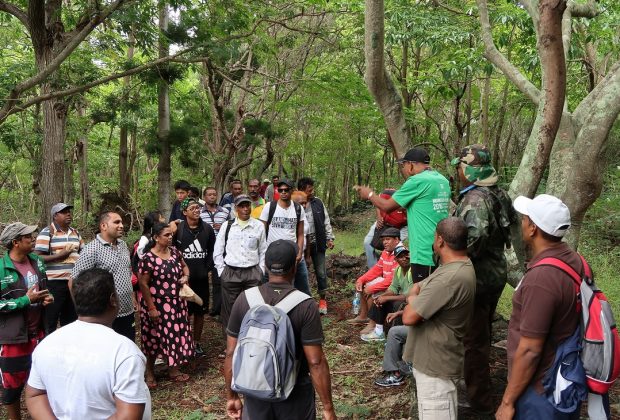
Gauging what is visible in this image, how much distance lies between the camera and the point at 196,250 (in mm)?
6344

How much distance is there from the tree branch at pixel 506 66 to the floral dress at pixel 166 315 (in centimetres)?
399

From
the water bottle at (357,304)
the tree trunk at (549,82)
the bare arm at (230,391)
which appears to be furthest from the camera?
the water bottle at (357,304)

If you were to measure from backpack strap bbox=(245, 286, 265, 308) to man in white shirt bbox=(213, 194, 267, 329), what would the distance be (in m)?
2.85

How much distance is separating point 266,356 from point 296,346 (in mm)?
243

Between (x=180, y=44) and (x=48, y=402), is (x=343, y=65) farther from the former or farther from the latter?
(x=48, y=402)

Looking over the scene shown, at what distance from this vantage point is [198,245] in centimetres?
637

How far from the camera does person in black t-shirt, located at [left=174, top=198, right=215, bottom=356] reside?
6309mm

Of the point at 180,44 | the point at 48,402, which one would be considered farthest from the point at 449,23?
the point at 48,402

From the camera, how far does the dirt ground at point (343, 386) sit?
4.52m

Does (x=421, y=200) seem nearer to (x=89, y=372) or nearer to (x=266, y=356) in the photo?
(x=266, y=356)

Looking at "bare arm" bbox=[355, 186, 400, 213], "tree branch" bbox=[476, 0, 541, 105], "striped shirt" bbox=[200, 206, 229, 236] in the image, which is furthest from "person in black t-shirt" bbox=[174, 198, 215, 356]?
"tree branch" bbox=[476, 0, 541, 105]

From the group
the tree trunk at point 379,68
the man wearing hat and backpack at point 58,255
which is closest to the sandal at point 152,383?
the man wearing hat and backpack at point 58,255

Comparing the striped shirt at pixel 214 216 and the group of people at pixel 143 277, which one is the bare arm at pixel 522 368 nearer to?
the group of people at pixel 143 277

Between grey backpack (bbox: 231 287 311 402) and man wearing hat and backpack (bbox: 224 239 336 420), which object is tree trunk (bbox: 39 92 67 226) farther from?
grey backpack (bbox: 231 287 311 402)
